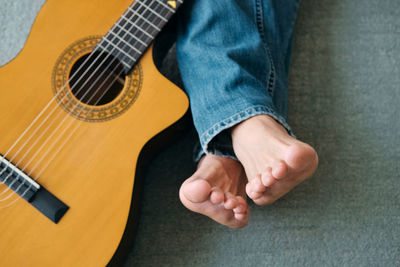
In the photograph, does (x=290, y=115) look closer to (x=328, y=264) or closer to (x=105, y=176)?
(x=328, y=264)

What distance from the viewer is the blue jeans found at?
65 cm

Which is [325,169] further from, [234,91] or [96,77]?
[96,77]

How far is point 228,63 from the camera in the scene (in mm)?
670

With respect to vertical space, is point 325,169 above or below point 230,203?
below

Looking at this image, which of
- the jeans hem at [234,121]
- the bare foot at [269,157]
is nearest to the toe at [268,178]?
the bare foot at [269,157]

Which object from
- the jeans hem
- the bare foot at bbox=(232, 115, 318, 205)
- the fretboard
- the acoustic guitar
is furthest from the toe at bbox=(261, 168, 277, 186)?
the fretboard

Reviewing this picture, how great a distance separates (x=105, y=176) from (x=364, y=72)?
2.57 feet

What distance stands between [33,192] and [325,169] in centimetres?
71

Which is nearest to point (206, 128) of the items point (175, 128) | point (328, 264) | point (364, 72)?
point (175, 128)

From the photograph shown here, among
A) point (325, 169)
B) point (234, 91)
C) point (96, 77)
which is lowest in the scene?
point (325, 169)

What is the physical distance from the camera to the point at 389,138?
35.2 inches

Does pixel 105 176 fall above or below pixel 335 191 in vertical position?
above

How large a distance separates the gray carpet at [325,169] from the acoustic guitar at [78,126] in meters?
A: 0.20

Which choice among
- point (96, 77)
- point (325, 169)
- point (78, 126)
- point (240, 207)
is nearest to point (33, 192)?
point (78, 126)
